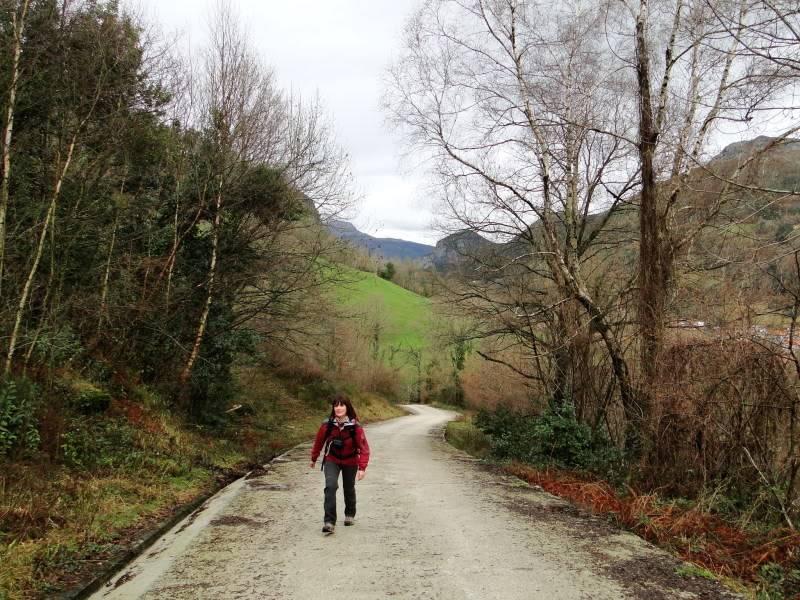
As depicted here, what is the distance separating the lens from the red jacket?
20.5 ft

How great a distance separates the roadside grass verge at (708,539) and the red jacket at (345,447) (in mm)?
3465

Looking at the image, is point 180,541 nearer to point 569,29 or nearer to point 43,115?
point 43,115

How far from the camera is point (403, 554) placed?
5.34 meters

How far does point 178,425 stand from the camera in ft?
38.6

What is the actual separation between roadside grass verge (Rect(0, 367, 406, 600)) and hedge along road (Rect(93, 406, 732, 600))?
1.60 feet

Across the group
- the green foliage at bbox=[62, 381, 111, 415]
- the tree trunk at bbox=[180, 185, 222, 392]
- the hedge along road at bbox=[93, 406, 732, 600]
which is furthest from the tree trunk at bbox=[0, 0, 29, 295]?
the tree trunk at bbox=[180, 185, 222, 392]

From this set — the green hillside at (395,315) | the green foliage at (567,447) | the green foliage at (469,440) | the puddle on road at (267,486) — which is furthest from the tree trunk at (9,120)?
the green hillside at (395,315)

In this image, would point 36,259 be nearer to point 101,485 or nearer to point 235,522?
point 101,485

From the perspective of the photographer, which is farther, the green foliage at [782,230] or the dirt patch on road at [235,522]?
the dirt patch on road at [235,522]

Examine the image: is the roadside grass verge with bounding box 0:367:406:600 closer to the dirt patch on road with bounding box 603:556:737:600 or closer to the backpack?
the backpack

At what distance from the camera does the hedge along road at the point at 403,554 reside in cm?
448

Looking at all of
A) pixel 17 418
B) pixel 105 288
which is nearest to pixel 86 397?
pixel 105 288

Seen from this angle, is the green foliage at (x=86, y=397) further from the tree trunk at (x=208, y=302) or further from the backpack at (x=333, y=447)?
the backpack at (x=333, y=447)

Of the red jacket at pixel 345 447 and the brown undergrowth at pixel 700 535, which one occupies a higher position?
the red jacket at pixel 345 447
